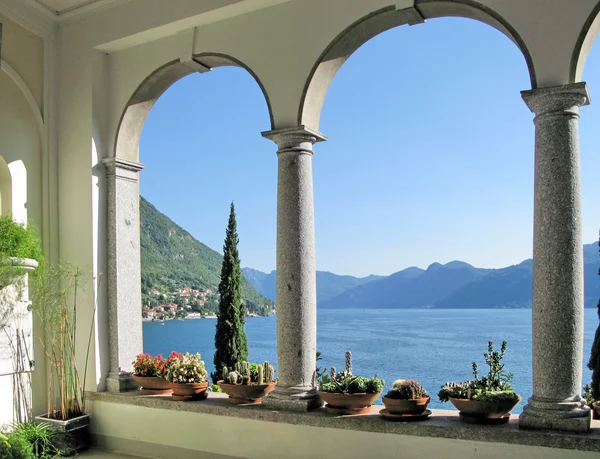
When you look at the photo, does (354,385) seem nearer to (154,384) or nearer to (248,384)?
(248,384)

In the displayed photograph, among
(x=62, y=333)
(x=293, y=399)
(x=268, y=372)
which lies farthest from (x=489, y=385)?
(x=62, y=333)

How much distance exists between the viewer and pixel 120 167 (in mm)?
8078

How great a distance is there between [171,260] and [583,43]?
128ft

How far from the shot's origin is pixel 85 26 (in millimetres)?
8117

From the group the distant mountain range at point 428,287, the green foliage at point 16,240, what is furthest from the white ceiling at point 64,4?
the distant mountain range at point 428,287

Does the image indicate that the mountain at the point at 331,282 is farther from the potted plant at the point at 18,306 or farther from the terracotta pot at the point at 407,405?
the terracotta pot at the point at 407,405

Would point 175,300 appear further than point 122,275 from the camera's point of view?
Yes

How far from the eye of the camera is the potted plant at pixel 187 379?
7.21 m

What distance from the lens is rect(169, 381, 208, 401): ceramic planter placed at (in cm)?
720

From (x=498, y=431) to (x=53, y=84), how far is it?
6.75m

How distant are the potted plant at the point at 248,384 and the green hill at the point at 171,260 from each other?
101 feet

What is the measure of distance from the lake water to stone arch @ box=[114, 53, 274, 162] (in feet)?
150

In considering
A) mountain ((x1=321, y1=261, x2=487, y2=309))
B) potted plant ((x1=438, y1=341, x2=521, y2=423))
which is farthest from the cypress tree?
mountain ((x1=321, y1=261, x2=487, y2=309))

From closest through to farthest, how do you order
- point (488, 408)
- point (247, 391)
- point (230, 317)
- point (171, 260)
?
1. point (488, 408)
2. point (247, 391)
3. point (230, 317)
4. point (171, 260)
